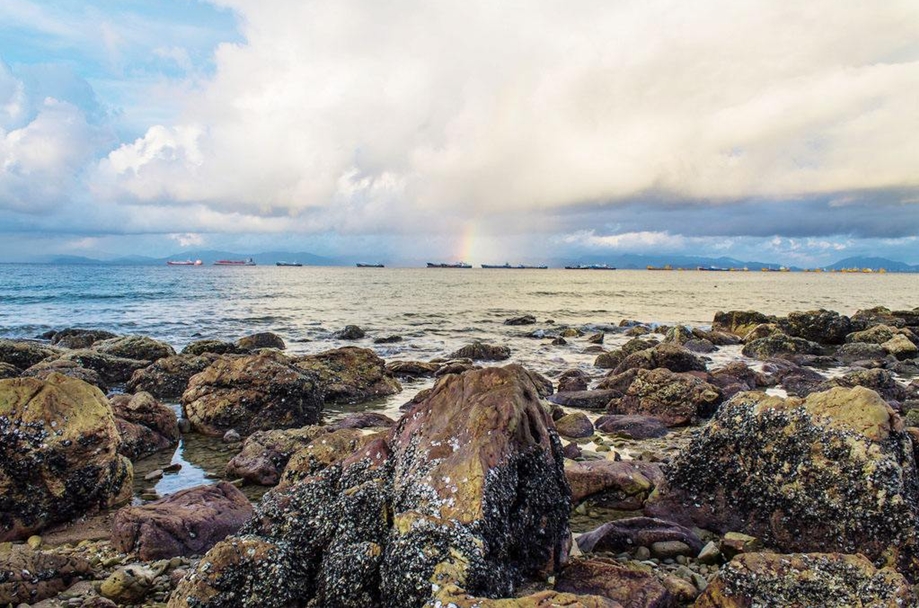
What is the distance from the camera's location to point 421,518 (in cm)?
510

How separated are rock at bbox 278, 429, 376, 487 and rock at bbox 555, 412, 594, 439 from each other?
5.93 m

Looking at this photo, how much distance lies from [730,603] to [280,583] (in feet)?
14.3

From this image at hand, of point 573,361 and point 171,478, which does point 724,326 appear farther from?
point 171,478

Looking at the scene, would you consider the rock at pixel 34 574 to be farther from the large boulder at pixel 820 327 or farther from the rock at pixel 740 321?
the rock at pixel 740 321

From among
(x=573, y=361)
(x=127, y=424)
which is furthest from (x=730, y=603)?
(x=573, y=361)

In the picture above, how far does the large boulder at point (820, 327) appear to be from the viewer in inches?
1278

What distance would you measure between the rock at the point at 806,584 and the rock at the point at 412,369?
1666cm

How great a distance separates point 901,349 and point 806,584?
28767 millimetres

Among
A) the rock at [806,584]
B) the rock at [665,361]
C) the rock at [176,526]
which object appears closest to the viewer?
the rock at [806,584]

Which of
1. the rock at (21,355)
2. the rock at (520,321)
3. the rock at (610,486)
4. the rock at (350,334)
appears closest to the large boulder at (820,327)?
the rock at (520,321)

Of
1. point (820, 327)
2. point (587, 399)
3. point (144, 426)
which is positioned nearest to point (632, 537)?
point (587, 399)

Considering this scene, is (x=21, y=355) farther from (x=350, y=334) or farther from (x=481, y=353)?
(x=481, y=353)

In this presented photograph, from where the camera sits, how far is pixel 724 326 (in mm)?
38188

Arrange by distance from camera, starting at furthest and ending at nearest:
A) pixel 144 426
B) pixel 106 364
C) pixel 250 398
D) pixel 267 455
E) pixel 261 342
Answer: pixel 261 342, pixel 106 364, pixel 250 398, pixel 144 426, pixel 267 455
